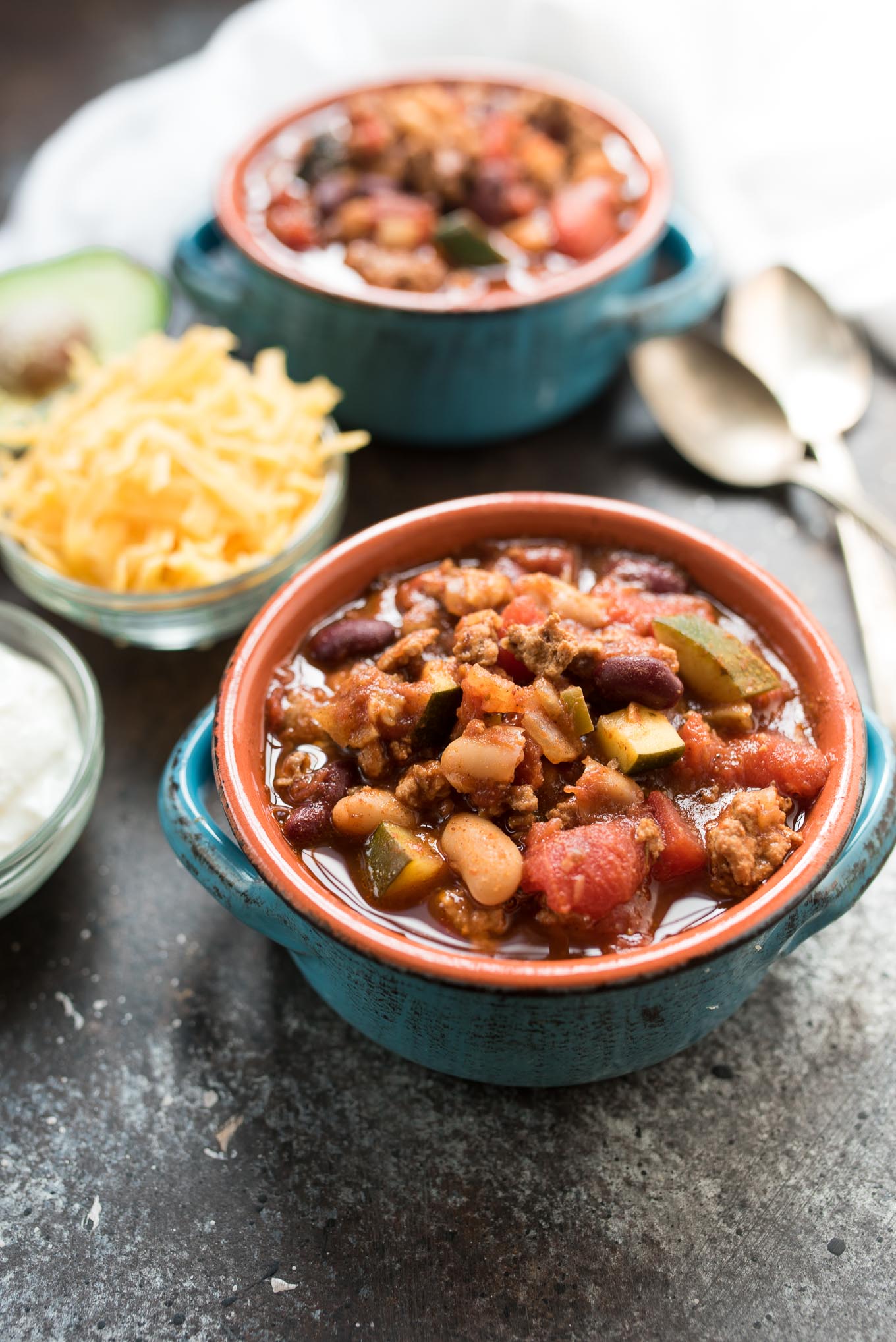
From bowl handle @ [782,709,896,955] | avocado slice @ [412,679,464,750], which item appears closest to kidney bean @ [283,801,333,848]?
avocado slice @ [412,679,464,750]

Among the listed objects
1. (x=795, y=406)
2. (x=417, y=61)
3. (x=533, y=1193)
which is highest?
(x=417, y=61)

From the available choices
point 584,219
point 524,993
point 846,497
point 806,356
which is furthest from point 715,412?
point 524,993

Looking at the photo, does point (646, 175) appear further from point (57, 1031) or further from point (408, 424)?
point (57, 1031)

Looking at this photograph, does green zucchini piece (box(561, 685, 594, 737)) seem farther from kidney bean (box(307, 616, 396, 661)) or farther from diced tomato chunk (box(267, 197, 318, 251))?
diced tomato chunk (box(267, 197, 318, 251))

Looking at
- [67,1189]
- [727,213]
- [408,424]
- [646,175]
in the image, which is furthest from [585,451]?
[67,1189]

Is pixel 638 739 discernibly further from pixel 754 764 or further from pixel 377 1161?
pixel 377 1161

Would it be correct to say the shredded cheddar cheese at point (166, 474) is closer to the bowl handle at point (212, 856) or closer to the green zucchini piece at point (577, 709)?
the bowl handle at point (212, 856)

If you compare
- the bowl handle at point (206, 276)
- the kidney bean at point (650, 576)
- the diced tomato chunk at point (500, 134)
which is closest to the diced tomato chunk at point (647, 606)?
the kidney bean at point (650, 576)
